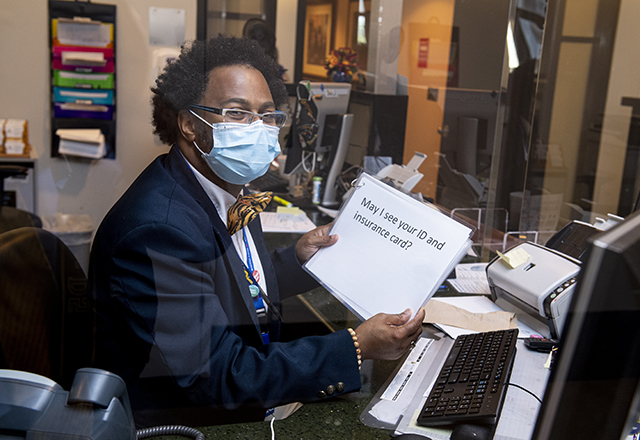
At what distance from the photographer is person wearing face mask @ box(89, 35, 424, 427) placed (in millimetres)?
997

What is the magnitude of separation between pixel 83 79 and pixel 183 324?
6.87ft

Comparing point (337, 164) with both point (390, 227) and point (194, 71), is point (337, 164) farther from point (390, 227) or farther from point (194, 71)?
point (390, 227)

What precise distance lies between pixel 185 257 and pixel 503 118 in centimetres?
220

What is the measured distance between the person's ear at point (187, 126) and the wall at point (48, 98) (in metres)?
0.94

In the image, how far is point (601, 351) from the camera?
410 mm

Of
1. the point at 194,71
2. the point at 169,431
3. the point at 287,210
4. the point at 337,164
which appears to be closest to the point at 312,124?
the point at 337,164

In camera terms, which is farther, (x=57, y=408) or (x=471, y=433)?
(x=471, y=433)

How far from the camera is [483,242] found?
220cm

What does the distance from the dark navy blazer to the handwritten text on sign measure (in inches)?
8.5

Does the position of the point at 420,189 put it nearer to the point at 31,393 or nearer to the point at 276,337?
the point at 276,337

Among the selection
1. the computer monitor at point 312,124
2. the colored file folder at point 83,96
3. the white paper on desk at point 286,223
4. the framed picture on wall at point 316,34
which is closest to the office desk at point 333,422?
the white paper on desk at point 286,223

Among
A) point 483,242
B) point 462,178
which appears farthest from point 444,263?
point 462,178

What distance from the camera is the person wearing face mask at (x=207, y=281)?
39.3 inches

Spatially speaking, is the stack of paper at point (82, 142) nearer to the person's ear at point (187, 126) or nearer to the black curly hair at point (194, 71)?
the black curly hair at point (194, 71)
